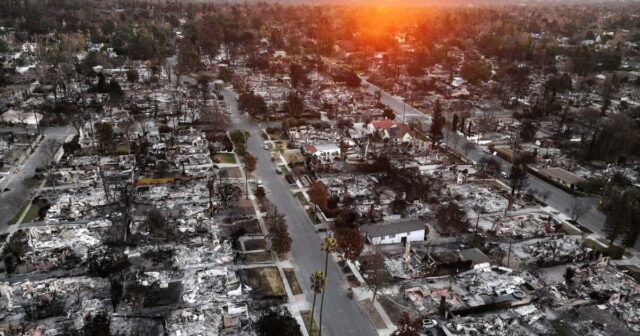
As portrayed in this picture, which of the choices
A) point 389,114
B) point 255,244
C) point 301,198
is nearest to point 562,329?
point 255,244

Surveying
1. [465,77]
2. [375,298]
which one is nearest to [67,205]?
[375,298]

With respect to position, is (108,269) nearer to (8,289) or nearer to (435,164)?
(8,289)

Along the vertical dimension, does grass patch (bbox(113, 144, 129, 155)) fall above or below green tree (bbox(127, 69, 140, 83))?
below

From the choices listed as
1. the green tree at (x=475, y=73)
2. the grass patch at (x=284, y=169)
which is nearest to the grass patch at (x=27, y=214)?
the grass patch at (x=284, y=169)

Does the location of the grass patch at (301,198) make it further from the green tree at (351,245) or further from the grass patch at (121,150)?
the grass patch at (121,150)

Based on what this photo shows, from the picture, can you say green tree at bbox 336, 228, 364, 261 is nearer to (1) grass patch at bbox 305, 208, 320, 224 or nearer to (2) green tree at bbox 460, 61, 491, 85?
(1) grass patch at bbox 305, 208, 320, 224

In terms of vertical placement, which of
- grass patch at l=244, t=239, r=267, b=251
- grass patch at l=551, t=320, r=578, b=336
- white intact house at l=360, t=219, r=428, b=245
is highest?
white intact house at l=360, t=219, r=428, b=245

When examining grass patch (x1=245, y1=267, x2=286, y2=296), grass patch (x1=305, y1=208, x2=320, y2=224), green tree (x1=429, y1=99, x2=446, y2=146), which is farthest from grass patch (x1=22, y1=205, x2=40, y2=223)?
green tree (x1=429, y1=99, x2=446, y2=146)
